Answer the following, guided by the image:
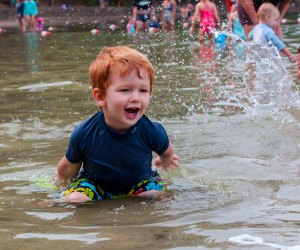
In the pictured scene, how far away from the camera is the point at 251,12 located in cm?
979

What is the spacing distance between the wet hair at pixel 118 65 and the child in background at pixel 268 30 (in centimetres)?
525

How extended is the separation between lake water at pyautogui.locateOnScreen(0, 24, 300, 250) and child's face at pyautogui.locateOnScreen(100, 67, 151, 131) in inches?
19.6

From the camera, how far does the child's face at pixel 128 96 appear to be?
403cm

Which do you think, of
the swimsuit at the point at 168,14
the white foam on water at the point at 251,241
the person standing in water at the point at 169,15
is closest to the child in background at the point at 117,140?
the white foam on water at the point at 251,241

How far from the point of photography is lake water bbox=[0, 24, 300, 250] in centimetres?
350

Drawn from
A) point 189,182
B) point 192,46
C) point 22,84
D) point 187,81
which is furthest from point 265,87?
point 192,46

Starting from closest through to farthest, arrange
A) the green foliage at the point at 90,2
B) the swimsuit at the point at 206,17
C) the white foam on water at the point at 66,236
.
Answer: the white foam on water at the point at 66,236
the swimsuit at the point at 206,17
the green foliage at the point at 90,2

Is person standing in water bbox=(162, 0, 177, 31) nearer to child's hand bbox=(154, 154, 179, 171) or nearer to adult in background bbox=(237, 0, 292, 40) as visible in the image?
adult in background bbox=(237, 0, 292, 40)

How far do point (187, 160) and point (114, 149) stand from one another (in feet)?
3.78

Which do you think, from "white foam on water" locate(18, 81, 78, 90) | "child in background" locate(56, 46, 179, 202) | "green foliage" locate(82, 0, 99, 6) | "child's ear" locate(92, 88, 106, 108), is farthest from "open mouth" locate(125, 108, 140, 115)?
"green foliage" locate(82, 0, 99, 6)

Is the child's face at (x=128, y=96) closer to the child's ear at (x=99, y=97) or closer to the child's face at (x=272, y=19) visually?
the child's ear at (x=99, y=97)

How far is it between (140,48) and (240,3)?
4.68 m

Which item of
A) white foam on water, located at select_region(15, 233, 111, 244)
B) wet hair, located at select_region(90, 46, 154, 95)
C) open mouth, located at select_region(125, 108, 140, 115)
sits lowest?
white foam on water, located at select_region(15, 233, 111, 244)

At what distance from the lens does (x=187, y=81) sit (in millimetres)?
9203
